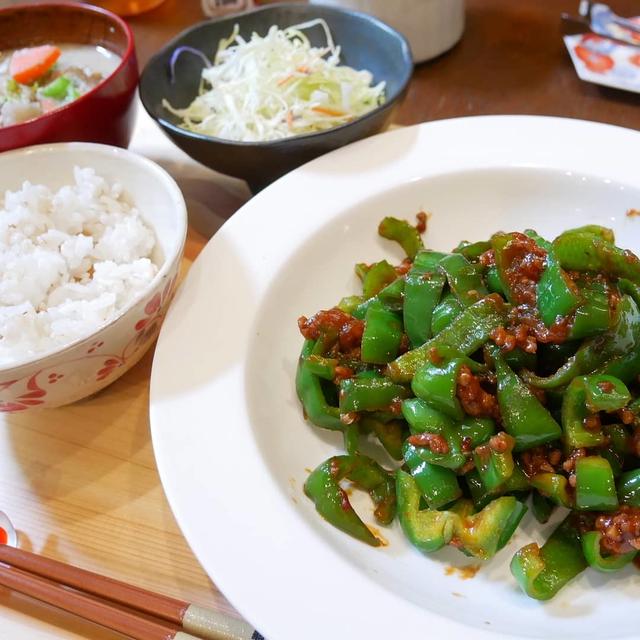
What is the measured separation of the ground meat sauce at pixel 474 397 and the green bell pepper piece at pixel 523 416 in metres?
0.02

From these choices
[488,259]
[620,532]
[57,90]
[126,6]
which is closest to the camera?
[620,532]

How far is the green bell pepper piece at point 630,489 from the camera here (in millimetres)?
1194

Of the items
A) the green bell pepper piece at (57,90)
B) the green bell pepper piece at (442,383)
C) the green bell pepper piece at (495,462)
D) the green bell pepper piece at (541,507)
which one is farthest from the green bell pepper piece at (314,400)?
the green bell pepper piece at (57,90)

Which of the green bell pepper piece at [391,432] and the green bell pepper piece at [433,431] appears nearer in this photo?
the green bell pepper piece at [433,431]

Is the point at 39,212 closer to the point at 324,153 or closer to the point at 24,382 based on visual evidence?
the point at 24,382

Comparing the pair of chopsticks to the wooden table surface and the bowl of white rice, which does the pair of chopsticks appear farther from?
the bowl of white rice

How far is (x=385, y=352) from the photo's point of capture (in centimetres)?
142

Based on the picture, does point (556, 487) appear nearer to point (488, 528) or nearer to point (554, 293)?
point (488, 528)

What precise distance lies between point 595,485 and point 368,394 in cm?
46

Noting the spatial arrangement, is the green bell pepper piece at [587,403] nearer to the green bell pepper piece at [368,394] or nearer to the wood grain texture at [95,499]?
the green bell pepper piece at [368,394]

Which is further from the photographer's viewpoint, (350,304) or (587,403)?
(350,304)

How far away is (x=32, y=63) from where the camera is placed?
7.00ft

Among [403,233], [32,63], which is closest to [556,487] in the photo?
[403,233]

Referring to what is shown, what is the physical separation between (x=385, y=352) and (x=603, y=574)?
0.61m
